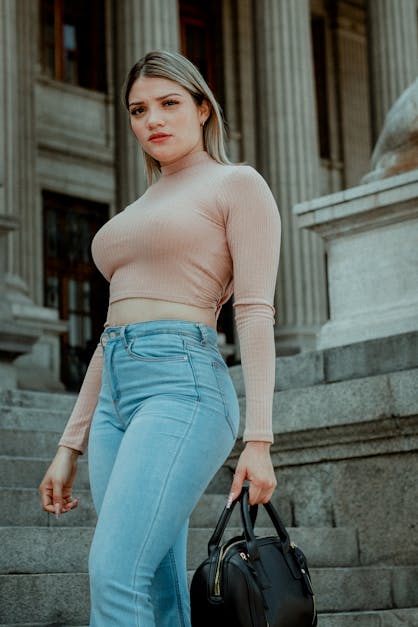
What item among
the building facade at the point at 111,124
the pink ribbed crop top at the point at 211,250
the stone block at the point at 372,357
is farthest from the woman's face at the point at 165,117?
the building facade at the point at 111,124

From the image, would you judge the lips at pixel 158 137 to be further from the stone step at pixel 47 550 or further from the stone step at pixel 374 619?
the stone step at pixel 374 619

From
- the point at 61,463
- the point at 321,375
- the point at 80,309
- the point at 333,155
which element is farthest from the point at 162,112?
the point at 333,155

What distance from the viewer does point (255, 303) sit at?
2.93 metres

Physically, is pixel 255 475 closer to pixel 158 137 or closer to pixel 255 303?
pixel 255 303

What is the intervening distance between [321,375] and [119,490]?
12.4 ft

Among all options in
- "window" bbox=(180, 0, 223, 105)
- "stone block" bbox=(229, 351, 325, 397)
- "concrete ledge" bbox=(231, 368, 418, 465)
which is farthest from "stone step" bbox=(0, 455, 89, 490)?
"window" bbox=(180, 0, 223, 105)

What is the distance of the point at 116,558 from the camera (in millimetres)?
2617

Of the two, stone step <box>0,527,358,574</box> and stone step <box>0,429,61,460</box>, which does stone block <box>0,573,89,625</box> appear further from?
stone step <box>0,429,61,460</box>

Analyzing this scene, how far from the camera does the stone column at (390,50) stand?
21078 millimetres

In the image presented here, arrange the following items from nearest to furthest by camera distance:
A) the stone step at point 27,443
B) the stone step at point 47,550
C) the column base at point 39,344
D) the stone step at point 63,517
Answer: the stone step at point 47,550, the stone step at point 63,517, the stone step at point 27,443, the column base at point 39,344

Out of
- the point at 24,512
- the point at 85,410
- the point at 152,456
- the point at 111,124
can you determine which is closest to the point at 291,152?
the point at 111,124

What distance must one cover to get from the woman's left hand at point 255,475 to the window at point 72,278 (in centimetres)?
1746

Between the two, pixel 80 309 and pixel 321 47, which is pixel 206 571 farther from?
pixel 321 47

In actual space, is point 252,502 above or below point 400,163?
below
